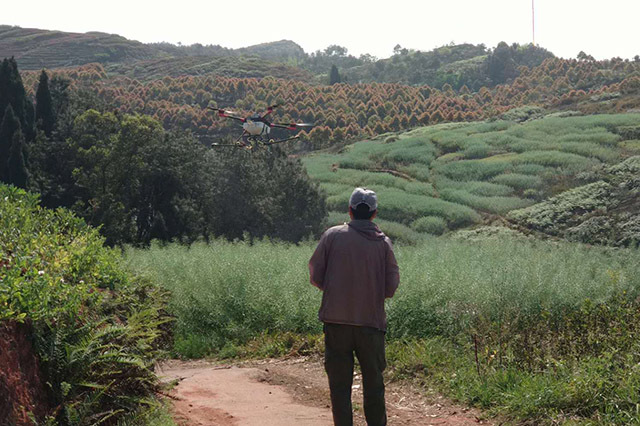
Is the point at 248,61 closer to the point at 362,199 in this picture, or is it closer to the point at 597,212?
the point at 597,212

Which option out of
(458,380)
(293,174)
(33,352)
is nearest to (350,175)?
(293,174)

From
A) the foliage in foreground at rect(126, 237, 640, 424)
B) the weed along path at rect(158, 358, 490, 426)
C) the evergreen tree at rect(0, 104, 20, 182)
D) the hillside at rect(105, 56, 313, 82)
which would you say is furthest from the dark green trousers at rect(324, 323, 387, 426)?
the hillside at rect(105, 56, 313, 82)

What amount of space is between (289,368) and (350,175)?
4167cm

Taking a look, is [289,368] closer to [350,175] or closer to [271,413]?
[271,413]

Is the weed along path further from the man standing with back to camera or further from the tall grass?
the tall grass

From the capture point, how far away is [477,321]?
10508 millimetres

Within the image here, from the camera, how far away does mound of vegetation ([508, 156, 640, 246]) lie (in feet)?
115

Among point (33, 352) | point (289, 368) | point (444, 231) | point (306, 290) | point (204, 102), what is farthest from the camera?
point (204, 102)

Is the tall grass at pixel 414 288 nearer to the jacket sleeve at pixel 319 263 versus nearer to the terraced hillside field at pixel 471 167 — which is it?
the jacket sleeve at pixel 319 263

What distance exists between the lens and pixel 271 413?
26.0 feet

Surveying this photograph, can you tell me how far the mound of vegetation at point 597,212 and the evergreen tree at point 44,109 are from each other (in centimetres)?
2527

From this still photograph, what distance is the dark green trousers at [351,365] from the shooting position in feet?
19.8

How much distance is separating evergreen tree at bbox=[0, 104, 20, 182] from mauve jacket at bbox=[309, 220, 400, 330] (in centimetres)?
3405

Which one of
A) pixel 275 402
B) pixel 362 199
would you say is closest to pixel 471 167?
pixel 275 402
